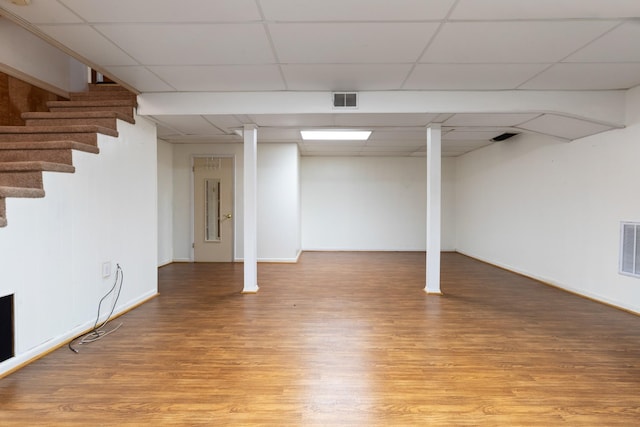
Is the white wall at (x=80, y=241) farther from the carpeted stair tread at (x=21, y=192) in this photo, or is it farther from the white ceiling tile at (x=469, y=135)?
the white ceiling tile at (x=469, y=135)

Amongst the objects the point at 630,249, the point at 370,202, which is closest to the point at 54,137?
the point at 630,249

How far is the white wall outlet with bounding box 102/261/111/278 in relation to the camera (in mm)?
3320

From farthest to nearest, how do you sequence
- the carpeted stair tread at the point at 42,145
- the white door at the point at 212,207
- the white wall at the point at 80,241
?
the white door at the point at 212,207 → the carpeted stair tread at the point at 42,145 → the white wall at the point at 80,241

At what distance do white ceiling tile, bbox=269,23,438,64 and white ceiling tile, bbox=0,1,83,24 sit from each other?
4.74ft

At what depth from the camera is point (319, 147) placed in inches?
285

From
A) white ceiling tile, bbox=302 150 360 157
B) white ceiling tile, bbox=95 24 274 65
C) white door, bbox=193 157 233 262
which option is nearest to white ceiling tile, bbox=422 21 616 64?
white ceiling tile, bbox=95 24 274 65

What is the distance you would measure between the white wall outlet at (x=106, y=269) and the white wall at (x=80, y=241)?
Answer: 0.04 meters

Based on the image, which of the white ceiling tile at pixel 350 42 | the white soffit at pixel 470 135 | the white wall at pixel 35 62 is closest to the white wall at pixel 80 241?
the white wall at pixel 35 62

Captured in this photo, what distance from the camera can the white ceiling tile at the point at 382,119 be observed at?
4.07m

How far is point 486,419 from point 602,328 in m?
2.37

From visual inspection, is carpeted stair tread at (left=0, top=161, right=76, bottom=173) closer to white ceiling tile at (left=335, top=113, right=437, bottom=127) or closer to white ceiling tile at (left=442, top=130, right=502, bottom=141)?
white ceiling tile at (left=335, top=113, right=437, bottom=127)

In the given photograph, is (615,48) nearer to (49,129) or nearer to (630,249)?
(630,249)

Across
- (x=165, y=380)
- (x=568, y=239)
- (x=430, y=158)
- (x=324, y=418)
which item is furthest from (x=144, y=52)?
(x=568, y=239)

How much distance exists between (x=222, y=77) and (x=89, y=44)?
116cm
